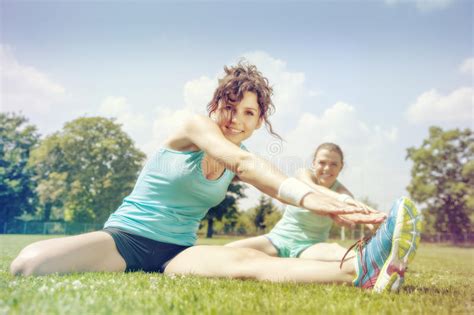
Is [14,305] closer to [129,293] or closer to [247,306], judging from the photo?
[129,293]

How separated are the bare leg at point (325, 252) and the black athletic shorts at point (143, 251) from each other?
2.10m

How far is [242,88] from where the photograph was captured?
14.2 ft

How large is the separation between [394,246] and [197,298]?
1610 mm

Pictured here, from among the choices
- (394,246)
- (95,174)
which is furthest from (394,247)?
(95,174)

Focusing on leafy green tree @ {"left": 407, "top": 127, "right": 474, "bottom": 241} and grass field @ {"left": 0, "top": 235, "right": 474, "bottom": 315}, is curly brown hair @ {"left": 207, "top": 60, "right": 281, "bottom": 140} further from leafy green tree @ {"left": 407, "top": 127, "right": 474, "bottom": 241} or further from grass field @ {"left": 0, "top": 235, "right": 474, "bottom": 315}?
leafy green tree @ {"left": 407, "top": 127, "right": 474, "bottom": 241}

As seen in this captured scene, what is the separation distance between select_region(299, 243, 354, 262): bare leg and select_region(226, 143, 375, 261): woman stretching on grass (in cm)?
2

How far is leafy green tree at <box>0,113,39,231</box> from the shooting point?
3991 centimetres

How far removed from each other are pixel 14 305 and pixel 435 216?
54105 millimetres

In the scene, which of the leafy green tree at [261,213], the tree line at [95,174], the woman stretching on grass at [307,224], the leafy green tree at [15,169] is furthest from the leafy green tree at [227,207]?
the woman stretching on grass at [307,224]

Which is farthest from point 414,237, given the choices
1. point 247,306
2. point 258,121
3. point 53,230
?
point 53,230

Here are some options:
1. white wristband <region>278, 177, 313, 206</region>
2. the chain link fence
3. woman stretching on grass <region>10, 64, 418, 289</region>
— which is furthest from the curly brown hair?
the chain link fence

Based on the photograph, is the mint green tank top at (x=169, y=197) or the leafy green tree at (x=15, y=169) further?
the leafy green tree at (x=15, y=169)

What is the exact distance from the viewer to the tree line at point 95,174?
42.0m

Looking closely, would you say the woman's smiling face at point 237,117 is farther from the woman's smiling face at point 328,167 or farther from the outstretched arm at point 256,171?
the woman's smiling face at point 328,167
